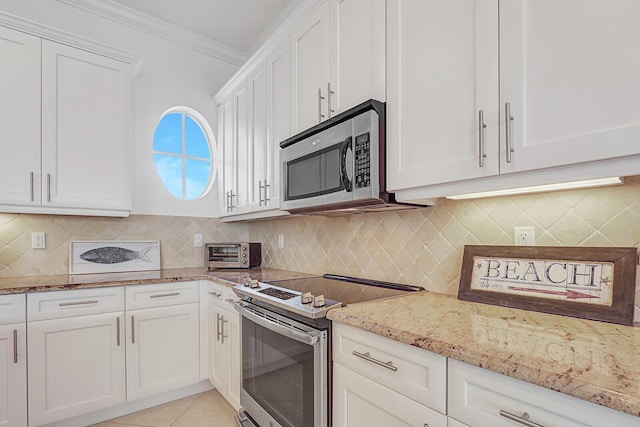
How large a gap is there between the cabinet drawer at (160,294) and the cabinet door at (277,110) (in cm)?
86

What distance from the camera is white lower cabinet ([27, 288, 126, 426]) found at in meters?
1.88

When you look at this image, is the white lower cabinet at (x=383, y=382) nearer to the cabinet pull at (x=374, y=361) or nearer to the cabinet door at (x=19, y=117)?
the cabinet pull at (x=374, y=361)

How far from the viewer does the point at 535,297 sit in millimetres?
1170

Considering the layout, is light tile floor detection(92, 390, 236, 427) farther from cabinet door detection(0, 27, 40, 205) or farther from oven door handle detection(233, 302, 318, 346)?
cabinet door detection(0, 27, 40, 205)

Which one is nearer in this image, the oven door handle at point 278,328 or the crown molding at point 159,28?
the oven door handle at point 278,328

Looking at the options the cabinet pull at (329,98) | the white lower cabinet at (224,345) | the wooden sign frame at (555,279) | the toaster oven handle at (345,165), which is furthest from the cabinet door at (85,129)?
the wooden sign frame at (555,279)

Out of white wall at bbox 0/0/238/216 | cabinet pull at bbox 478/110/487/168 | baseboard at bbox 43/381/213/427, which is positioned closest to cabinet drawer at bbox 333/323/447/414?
cabinet pull at bbox 478/110/487/168

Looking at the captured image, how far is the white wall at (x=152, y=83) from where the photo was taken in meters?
2.56

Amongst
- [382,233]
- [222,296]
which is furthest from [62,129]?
[382,233]

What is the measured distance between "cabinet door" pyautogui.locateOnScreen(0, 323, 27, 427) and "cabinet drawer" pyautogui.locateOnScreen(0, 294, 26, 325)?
0.10 feet

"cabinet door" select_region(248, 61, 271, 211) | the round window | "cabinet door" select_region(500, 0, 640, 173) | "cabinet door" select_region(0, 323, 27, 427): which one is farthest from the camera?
the round window

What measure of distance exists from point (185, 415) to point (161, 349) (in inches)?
17.7

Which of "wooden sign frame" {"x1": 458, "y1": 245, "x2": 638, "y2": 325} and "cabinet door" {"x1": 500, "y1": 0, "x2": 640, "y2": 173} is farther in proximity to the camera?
"wooden sign frame" {"x1": 458, "y1": 245, "x2": 638, "y2": 325}

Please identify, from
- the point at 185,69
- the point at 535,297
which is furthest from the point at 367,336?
the point at 185,69
